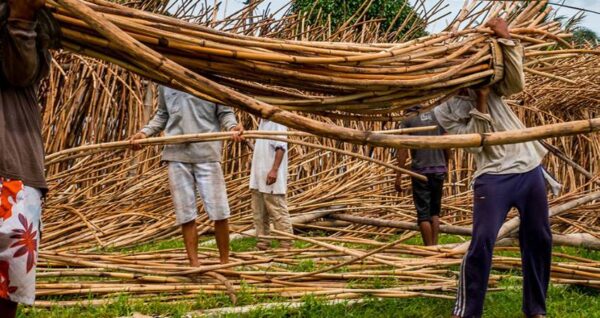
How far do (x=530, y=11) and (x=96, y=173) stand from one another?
14.6 feet

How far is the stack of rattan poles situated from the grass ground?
1552mm

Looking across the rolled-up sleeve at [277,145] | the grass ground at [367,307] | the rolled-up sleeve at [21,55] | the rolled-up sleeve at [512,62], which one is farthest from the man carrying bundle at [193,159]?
the rolled-up sleeve at [21,55]

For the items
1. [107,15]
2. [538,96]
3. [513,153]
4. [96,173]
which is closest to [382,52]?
[107,15]

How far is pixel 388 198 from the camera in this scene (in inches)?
289

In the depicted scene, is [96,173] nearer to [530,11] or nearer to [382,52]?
[530,11]

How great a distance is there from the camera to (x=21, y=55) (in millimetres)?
2152

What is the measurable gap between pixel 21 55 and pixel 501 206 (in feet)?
7.35

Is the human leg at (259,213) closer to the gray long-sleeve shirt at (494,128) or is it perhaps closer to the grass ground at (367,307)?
the grass ground at (367,307)

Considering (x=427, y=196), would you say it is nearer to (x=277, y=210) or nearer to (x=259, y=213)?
(x=277, y=210)

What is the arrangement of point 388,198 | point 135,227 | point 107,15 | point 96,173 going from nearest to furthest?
1. point 107,15
2. point 135,227
3. point 96,173
4. point 388,198

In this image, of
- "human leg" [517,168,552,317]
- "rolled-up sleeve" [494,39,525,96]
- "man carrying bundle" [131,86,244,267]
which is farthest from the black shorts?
"rolled-up sleeve" [494,39,525,96]

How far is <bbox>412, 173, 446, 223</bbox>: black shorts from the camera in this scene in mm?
6188

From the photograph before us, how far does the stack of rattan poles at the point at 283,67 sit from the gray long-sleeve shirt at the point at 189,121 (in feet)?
7.42

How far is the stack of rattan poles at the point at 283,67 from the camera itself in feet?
5.53
